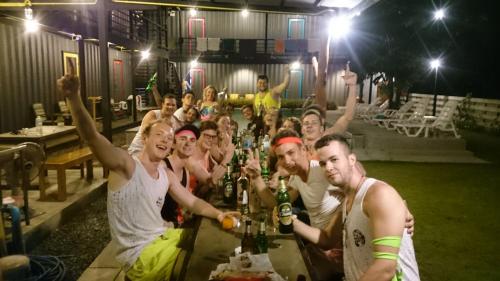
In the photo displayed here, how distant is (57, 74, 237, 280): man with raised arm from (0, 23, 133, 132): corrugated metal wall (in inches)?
378

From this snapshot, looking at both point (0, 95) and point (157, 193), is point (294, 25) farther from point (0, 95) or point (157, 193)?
point (157, 193)

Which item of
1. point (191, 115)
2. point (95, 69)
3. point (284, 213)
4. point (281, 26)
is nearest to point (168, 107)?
point (191, 115)

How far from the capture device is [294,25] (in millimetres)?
27781

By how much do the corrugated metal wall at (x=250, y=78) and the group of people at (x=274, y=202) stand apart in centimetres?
2308

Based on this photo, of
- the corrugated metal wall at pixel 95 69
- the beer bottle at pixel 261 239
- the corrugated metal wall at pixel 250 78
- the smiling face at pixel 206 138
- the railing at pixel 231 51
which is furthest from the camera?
the corrugated metal wall at pixel 250 78

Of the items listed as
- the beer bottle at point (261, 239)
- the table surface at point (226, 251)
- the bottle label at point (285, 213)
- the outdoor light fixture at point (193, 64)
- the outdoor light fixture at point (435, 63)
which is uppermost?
the outdoor light fixture at point (193, 64)

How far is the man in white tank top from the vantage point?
1.92 meters

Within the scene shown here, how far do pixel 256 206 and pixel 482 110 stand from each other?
17321 millimetres

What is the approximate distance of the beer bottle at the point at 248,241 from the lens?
262 centimetres

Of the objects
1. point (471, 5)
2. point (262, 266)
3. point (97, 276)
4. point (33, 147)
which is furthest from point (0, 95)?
point (471, 5)

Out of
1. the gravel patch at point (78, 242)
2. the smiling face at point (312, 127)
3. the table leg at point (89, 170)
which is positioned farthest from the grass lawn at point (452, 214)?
the table leg at point (89, 170)

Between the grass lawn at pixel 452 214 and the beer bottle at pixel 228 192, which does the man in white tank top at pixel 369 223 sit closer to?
the beer bottle at pixel 228 192

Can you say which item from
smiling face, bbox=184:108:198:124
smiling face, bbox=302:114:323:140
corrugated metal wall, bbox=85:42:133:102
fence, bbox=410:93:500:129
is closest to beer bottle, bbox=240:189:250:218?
smiling face, bbox=302:114:323:140

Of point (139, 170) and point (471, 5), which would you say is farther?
point (471, 5)
